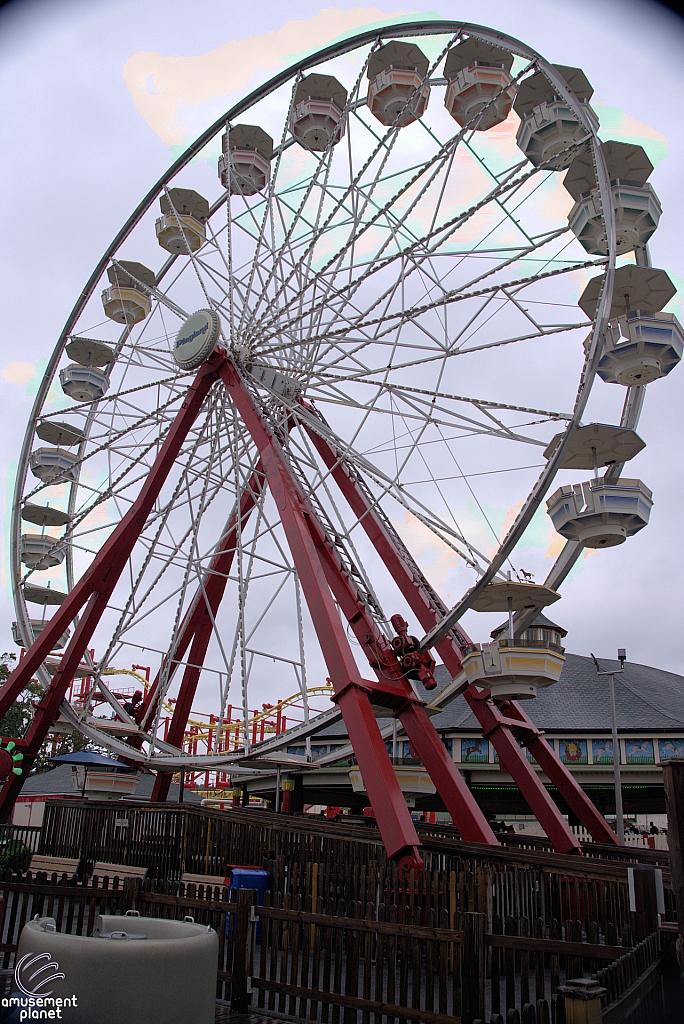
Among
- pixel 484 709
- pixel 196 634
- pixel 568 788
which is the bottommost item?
pixel 568 788

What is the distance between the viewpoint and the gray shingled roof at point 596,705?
81.4ft

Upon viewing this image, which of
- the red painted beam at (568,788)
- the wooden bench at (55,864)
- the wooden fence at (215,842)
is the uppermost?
the red painted beam at (568,788)

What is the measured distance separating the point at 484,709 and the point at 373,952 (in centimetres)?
788

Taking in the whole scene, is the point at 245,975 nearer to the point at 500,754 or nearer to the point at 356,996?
the point at 356,996

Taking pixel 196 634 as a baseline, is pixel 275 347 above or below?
above

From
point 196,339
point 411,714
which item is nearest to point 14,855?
point 411,714

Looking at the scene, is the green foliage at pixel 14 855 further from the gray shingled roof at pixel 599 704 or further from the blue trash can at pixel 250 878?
the gray shingled roof at pixel 599 704

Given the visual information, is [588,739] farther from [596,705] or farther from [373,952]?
[373,952]

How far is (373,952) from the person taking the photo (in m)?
6.77

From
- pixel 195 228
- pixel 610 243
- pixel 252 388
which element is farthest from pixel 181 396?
pixel 610 243

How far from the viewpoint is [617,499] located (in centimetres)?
1176

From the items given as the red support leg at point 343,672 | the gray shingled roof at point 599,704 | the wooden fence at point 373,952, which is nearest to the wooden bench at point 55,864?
the red support leg at point 343,672

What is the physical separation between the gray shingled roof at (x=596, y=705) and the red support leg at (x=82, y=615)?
10669mm

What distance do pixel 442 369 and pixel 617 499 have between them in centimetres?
365
